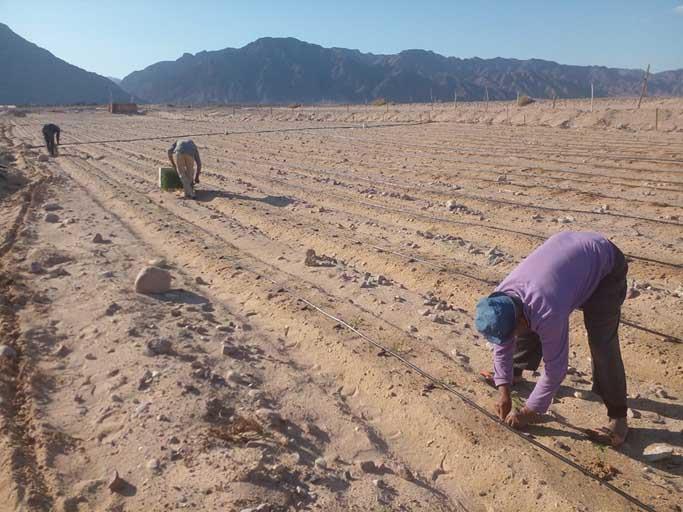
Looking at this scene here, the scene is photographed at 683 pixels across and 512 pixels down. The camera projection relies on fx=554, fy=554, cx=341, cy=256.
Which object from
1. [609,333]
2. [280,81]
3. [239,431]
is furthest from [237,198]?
[280,81]

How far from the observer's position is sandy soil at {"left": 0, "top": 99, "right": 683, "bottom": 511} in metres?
3.10

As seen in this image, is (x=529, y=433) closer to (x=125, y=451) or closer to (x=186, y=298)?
(x=125, y=451)

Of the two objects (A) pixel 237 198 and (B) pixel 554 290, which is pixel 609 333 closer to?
(B) pixel 554 290

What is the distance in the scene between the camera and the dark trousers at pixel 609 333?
3156mm

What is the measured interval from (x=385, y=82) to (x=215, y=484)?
499 ft

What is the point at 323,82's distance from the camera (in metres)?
157

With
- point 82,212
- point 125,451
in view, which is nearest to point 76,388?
point 125,451

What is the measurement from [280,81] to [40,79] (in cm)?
6212

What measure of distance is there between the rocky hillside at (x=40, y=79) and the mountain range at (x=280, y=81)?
0.21 meters

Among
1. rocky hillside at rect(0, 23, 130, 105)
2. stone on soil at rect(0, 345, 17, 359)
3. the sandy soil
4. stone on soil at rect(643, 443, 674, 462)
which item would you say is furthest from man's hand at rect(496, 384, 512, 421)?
rocky hillside at rect(0, 23, 130, 105)

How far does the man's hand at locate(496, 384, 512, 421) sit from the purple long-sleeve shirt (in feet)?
0.31

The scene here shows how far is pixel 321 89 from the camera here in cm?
15412

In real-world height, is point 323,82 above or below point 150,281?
→ above

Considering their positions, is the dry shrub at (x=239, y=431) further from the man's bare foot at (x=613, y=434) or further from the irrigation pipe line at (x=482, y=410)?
the man's bare foot at (x=613, y=434)
